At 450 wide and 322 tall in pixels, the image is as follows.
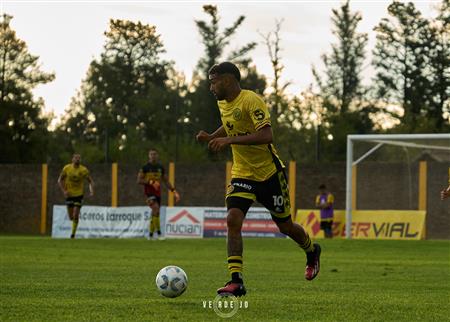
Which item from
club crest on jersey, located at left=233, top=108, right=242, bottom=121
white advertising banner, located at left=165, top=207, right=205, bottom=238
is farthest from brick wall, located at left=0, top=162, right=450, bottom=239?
club crest on jersey, located at left=233, top=108, right=242, bottom=121

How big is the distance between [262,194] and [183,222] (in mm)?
27266

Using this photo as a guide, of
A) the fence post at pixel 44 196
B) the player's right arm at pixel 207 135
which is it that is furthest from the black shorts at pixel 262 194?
the fence post at pixel 44 196

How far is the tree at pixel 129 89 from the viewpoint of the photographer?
83.8 metres

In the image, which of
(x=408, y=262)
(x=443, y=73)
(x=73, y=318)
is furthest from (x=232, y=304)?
(x=443, y=73)

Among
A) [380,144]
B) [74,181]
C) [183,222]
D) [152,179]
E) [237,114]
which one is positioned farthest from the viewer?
[183,222]

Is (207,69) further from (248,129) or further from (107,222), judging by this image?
(248,129)

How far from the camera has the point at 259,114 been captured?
1037cm

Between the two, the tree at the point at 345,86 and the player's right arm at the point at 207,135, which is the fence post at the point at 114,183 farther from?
the player's right arm at the point at 207,135

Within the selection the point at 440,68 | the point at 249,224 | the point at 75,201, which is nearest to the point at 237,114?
the point at 75,201

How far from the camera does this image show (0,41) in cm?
7638

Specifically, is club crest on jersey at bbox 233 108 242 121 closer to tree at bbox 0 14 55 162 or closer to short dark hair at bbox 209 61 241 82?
short dark hair at bbox 209 61 241 82

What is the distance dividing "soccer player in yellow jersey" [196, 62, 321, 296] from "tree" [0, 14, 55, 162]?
5745 centimetres

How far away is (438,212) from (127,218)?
35.5ft

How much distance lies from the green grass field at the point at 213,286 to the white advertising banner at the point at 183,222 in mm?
14378
